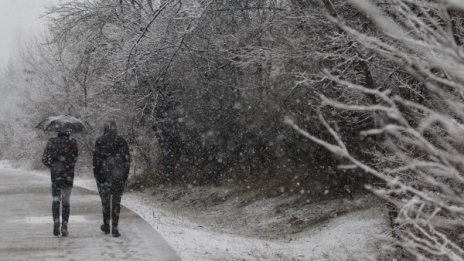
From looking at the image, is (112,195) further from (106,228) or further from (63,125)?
(63,125)

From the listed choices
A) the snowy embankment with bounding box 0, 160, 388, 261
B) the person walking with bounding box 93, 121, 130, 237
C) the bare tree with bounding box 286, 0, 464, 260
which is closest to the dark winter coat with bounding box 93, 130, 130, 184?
the person walking with bounding box 93, 121, 130, 237

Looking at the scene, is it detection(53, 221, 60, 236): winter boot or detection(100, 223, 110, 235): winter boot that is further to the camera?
detection(100, 223, 110, 235): winter boot

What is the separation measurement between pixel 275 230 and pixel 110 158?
21.6ft

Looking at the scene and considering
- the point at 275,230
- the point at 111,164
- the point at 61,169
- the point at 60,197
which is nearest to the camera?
the point at 111,164

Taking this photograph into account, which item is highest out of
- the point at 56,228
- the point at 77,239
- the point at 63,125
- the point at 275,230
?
the point at 63,125

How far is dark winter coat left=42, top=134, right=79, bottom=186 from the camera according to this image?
32.1 ft

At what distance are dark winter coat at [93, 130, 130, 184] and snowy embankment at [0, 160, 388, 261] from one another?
145 centimetres

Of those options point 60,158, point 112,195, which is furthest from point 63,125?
point 112,195

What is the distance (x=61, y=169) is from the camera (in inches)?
385

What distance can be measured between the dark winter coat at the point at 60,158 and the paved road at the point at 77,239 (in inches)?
39.5

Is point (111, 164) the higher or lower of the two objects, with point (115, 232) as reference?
higher

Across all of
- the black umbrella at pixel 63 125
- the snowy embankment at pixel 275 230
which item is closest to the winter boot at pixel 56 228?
the black umbrella at pixel 63 125

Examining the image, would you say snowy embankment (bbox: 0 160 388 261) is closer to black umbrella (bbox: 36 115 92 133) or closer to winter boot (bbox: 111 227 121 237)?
winter boot (bbox: 111 227 121 237)

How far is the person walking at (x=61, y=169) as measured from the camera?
32.1ft
